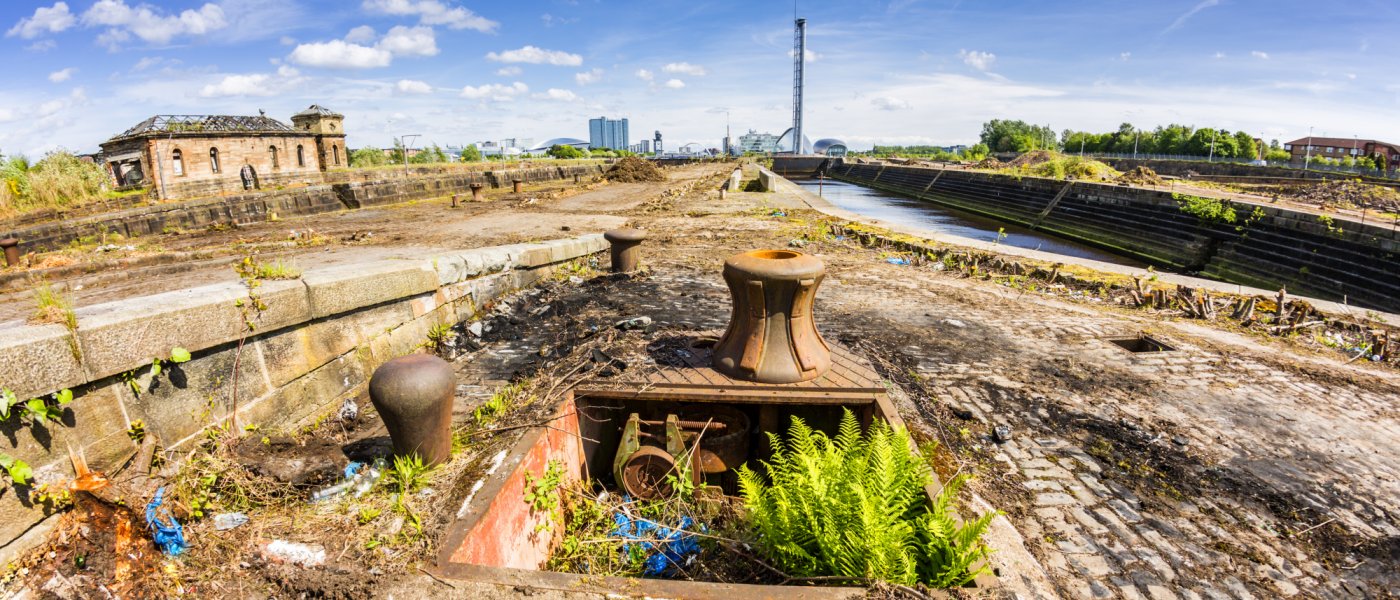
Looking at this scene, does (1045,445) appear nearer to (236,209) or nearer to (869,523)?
(869,523)

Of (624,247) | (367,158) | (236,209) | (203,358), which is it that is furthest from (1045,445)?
(367,158)

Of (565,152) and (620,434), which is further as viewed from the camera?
(565,152)

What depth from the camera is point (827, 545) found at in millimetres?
2924

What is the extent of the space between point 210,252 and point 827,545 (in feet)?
37.2

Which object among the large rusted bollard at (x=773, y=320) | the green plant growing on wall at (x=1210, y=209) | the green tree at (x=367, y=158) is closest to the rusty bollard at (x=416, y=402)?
the large rusted bollard at (x=773, y=320)

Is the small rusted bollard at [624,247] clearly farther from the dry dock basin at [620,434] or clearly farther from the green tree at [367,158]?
the green tree at [367,158]

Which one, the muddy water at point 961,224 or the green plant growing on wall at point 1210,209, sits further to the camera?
the muddy water at point 961,224

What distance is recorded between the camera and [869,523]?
9.17ft

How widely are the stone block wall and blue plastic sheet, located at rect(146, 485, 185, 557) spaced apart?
40 centimetres

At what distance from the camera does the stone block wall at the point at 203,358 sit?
2.82 metres

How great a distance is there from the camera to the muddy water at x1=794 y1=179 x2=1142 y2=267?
73.4 feet

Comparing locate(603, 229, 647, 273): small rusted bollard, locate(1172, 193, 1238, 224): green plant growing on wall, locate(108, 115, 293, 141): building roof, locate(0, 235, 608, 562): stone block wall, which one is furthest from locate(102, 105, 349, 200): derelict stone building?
locate(1172, 193, 1238, 224): green plant growing on wall

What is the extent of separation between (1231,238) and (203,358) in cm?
2375

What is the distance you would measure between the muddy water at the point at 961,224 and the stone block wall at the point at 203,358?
17.0 m
